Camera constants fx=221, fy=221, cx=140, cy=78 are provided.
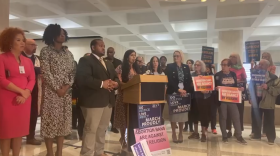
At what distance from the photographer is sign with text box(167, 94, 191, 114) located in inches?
140

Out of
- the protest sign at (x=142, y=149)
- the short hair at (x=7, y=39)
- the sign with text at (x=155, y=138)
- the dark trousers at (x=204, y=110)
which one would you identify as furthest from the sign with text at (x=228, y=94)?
the short hair at (x=7, y=39)

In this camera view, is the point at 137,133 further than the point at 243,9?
No

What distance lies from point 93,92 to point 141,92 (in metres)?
0.59

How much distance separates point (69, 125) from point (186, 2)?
4.28m

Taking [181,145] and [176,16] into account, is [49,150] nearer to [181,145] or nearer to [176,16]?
[181,145]

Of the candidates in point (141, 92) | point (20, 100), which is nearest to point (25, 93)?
point (20, 100)

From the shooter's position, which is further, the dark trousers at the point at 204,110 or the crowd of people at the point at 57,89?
the dark trousers at the point at 204,110

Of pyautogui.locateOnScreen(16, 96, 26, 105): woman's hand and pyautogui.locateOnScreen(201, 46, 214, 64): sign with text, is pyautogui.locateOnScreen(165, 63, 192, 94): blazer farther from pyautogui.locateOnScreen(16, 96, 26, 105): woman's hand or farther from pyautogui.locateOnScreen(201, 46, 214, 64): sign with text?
pyautogui.locateOnScreen(16, 96, 26, 105): woman's hand

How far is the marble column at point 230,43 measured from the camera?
26.5 feet

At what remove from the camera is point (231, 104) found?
3.83 meters

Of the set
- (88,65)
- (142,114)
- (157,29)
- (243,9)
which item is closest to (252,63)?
(243,9)

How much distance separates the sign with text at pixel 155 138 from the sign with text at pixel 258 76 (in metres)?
2.36

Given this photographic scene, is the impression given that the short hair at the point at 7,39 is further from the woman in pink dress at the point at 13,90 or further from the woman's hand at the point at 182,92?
the woman's hand at the point at 182,92

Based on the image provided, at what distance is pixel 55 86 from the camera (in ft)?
7.49
